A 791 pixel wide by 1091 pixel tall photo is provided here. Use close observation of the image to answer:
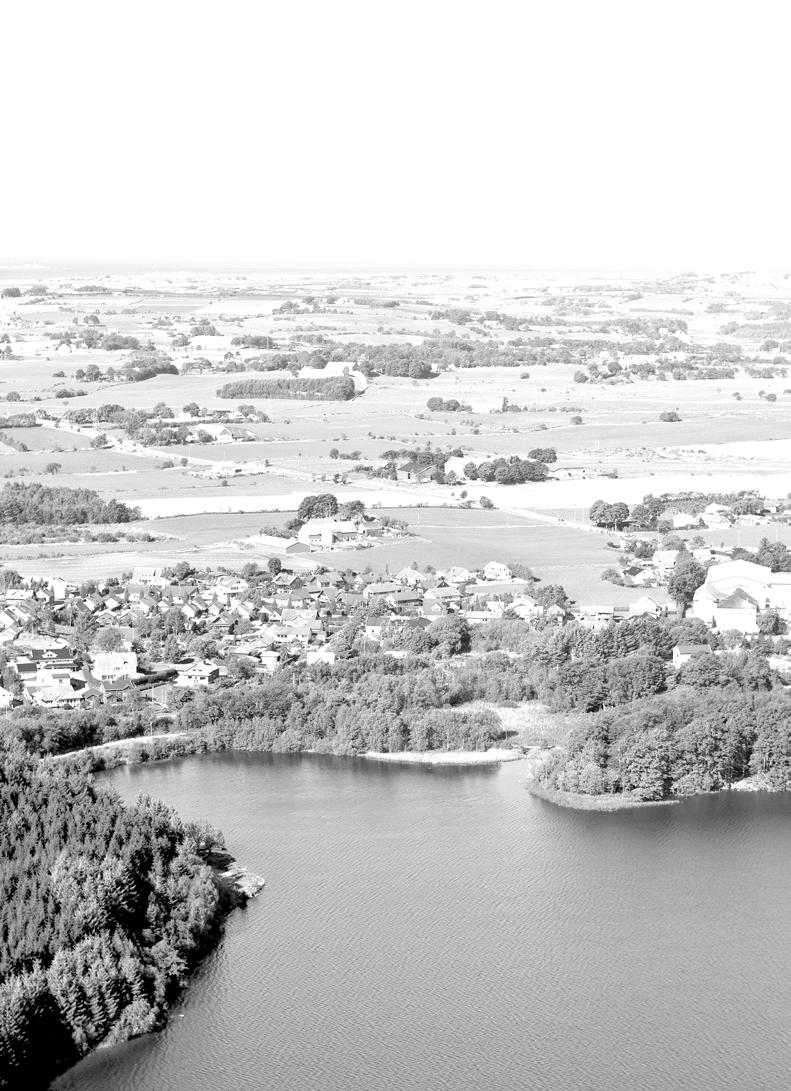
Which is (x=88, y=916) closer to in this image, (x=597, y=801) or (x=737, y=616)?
(x=597, y=801)

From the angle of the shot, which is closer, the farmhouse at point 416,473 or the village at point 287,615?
the village at point 287,615

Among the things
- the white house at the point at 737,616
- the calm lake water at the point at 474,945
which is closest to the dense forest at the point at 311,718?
the calm lake water at the point at 474,945

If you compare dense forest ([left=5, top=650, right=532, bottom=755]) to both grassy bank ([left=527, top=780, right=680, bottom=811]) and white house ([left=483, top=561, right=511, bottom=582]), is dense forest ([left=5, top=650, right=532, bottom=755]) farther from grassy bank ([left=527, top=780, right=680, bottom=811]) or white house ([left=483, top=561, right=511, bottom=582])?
white house ([left=483, top=561, right=511, bottom=582])

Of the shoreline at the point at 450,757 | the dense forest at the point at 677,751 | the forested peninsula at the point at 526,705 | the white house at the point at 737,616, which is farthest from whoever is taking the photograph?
the white house at the point at 737,616

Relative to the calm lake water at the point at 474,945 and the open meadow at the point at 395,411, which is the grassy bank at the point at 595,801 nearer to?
the calm lake water at the point at 474,945

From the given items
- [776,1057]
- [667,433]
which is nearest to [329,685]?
[776,1057]

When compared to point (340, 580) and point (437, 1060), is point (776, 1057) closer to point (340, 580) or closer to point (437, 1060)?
point (437, 1060)
